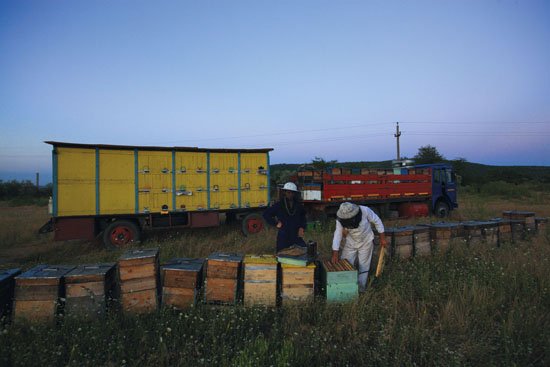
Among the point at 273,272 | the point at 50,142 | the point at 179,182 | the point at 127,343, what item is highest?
the point at 50,142

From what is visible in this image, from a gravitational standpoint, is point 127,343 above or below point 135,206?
below

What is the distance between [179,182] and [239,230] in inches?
121

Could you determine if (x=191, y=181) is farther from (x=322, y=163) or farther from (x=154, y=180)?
(x=322, y=163)

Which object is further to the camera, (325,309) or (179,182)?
(179,182)

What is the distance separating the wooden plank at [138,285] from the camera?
4242 mm

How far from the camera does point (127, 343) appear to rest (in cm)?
350

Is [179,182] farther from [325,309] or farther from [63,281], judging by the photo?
[325,309]

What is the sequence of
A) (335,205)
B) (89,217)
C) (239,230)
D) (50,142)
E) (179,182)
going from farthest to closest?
1. (335,205)
2. (239,230)
3. (179,182)
4. (89,217)
5. (50,142)

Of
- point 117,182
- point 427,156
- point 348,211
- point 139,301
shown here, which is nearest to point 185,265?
point 139,301

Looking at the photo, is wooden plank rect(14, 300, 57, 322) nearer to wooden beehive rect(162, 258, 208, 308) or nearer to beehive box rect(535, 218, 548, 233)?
wooden beehive rect(162, 258, 208, 308)

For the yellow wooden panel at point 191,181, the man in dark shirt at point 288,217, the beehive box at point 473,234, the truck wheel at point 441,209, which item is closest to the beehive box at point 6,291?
the man in dark shirt at point 288,217

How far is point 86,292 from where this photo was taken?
4.06m

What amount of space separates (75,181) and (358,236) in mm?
8229

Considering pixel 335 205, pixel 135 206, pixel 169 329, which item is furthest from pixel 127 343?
pixel 335 205
